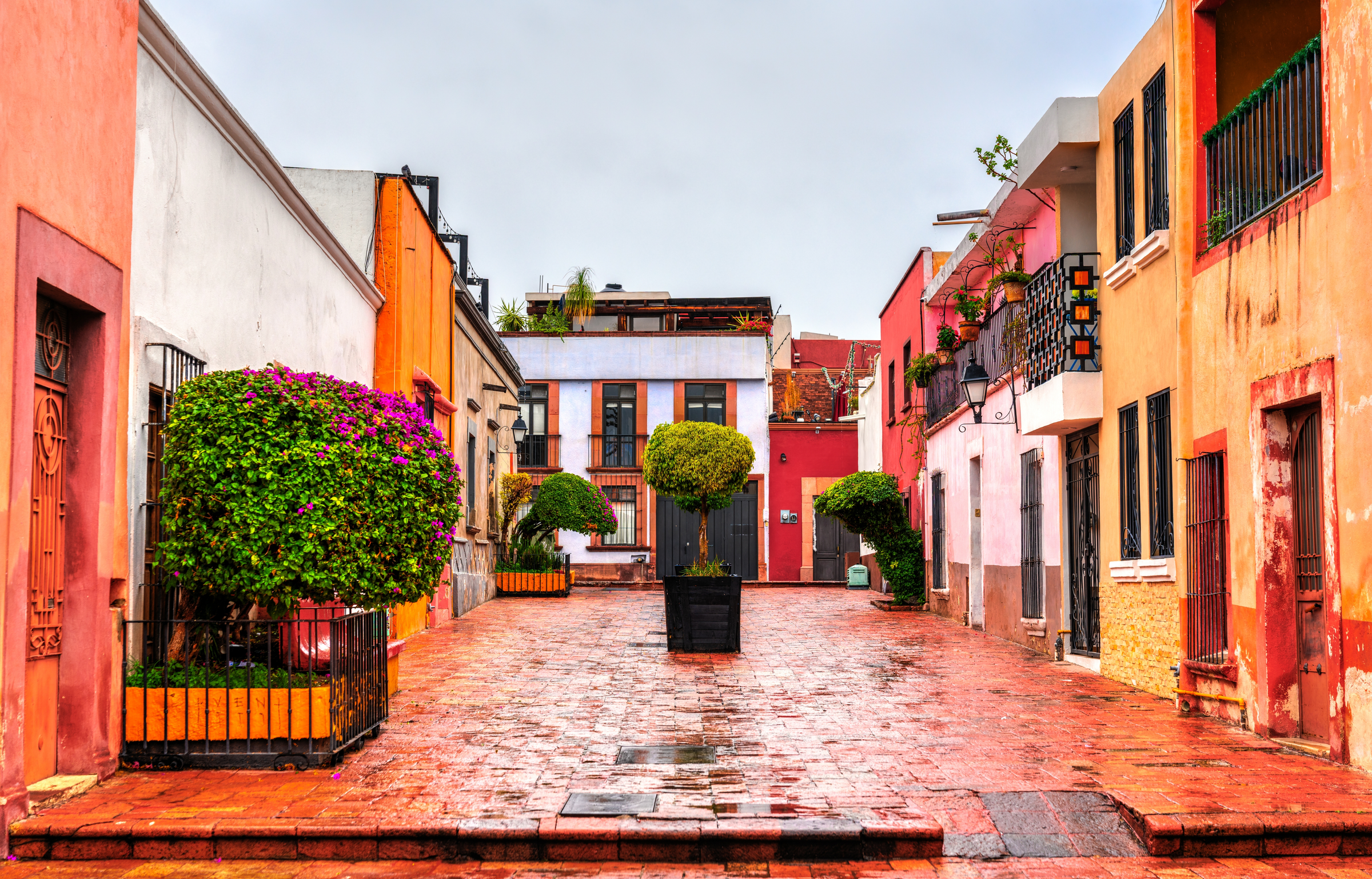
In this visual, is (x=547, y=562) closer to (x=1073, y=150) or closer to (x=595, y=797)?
(x=1073, y=150)

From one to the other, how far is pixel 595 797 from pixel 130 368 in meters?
3.64

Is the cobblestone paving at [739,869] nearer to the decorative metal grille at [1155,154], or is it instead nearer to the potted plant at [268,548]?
the potted plant at [268,548]

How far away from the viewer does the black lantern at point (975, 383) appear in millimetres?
13984

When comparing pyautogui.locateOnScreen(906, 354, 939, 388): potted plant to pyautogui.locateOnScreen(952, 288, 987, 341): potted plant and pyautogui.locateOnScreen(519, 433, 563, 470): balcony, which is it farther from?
pyautogui.locateOnScreen(519, 433, 563, 470): balcony

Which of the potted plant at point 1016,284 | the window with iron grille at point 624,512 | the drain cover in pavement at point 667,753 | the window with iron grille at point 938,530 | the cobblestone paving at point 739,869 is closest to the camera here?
the cobblestone paving at point 739,869

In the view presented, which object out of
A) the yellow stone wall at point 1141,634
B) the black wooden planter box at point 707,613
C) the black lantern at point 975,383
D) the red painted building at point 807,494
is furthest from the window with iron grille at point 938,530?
the red painted building at point 807,494

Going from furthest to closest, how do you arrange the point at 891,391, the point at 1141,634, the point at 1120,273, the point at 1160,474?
the point at 891,391
the point at 1120,273
the point at 1141,634
the point at 1160,474

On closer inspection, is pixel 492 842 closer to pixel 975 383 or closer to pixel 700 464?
pixel 700 464

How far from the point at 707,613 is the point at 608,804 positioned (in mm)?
6949

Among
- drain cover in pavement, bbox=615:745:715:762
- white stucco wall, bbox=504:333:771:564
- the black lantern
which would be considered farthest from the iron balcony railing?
white stucco wall, bbox=504:333:771:564

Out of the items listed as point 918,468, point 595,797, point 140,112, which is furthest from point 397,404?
point 918,468

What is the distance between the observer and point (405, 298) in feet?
46.9

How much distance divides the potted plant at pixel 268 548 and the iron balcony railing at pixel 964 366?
30.1 feet

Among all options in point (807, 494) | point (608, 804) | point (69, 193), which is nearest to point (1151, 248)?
point (608, 804)
